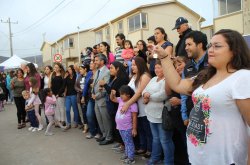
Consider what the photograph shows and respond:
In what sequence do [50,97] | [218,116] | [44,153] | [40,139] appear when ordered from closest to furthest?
[218,116], [44,153], [40,139], [50,97]

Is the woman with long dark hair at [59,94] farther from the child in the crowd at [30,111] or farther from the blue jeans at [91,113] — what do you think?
the blue jeans at [91,113]

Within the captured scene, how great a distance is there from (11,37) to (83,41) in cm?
1291

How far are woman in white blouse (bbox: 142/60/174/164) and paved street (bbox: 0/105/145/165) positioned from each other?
0.73 metres

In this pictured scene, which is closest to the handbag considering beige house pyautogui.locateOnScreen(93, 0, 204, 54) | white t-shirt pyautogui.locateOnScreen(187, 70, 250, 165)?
white t-shirt pyautogui.locateOnScreen(187, 70, 250, 165)

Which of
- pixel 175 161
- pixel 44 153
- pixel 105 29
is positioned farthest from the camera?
pixel 105 29

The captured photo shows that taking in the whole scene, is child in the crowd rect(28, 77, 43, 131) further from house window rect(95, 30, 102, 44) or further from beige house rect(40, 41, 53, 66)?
beige house rect(40, 41, 53, 66)

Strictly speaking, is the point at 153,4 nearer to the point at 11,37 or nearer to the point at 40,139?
the point at 40,139

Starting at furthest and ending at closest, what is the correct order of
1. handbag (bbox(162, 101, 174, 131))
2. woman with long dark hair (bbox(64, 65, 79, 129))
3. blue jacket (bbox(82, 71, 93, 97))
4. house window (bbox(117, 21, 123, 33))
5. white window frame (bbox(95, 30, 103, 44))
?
white window frame (bbox(95, 30, 103, 44)) < house window (bbox(117, 21, 123, 33)) < woman with long dark hair (bbox(64, 65, 79, 129)) < blue jacket (bbox(82, 71, 93, 97)) < handbag (bbox(162, 101, 174, 131))

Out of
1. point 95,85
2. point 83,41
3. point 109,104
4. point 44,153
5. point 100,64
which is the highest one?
point 83,41

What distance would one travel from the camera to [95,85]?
6688mm

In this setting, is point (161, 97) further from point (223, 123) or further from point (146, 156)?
point (223, 123)

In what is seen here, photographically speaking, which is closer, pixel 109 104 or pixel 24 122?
pixel 109 104

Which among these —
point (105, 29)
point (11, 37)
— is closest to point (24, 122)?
point (105, 29)

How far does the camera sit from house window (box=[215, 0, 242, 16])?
1905cm
